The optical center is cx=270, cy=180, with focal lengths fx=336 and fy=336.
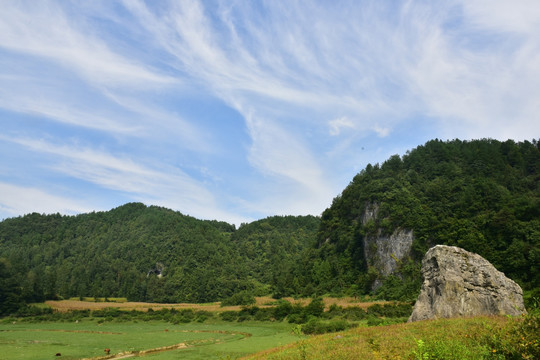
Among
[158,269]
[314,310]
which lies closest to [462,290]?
[314,310]

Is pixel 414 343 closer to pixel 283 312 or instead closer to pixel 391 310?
pixel 391 310

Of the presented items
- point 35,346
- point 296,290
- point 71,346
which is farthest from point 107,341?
point 296,290

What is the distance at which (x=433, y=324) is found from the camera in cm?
1986

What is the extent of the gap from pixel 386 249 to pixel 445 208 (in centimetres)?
1632

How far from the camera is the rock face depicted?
2414 centimetres

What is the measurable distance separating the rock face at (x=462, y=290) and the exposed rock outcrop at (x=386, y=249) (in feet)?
160

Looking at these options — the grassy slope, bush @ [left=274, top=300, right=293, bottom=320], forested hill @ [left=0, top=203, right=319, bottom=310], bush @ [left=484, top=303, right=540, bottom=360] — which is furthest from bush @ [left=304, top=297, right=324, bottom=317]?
forested hill @ [left=0, top=203, right=319, bottom=310]

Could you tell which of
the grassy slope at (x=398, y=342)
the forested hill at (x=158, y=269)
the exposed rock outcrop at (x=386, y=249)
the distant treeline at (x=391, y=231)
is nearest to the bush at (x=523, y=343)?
the grassy slope at (x=398, y=342)

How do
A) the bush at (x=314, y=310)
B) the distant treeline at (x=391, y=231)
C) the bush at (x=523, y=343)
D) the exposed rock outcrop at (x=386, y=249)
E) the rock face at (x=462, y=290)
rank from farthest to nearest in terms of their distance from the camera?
the exposed rock outcrop at (x=386, y=249), the distant treeline at (x=391, y=231), the bush at (x=314, y=310), the rock face at (x=462, y=290), the bush at (x=523, y=343)

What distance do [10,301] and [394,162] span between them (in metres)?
119

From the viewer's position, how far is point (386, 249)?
79125 mm

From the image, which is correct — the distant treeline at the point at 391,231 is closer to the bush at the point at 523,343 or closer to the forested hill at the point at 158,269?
the forested hill at the point at 158,269

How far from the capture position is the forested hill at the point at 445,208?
197 feet

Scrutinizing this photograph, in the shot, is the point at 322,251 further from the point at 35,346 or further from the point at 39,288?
the point at 39,288
